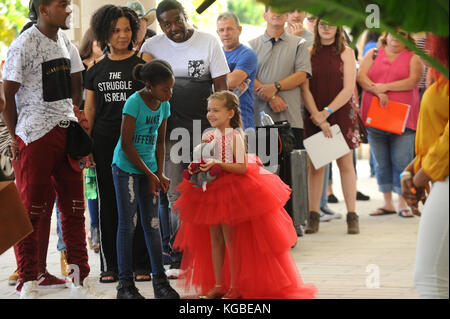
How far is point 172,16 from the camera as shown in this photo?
5094mm

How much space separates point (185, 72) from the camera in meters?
5.19

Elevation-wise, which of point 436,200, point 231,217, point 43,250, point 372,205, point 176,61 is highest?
point 176,61

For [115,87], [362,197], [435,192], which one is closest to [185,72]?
[115,87]

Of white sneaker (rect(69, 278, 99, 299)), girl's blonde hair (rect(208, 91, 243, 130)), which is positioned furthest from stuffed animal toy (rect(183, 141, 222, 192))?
white sneaker (rect(69, 278, 99, 299))

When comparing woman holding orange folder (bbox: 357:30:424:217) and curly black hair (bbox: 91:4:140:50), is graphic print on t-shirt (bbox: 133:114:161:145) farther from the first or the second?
woman holding orange folder (bbox: 357:30:424:217)

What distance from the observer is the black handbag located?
451 cm

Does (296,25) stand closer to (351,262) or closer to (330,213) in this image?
(330,213)

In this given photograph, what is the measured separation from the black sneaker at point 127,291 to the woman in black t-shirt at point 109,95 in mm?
587

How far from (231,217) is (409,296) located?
46.4 inches

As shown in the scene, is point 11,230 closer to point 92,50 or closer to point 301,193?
point 92,50

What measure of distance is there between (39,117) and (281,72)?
261 cm

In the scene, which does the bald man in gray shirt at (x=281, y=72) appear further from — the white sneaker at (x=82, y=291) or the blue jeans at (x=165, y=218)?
the white sneaker at (x=82, y=291)

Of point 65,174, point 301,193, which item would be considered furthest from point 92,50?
point 301,193

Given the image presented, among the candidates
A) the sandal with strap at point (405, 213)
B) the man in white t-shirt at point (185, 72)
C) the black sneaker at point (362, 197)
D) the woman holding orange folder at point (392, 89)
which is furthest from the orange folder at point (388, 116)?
the man in white t-shirt at point (185, 72)
